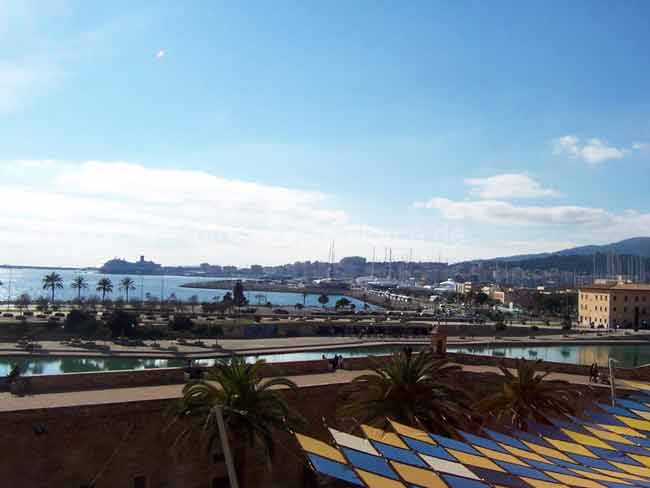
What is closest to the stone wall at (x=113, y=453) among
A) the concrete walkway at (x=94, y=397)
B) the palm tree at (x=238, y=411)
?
the concrete walkway at (x=94, y=397)

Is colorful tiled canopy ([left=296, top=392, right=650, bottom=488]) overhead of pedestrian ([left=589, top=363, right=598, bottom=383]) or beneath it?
overhead

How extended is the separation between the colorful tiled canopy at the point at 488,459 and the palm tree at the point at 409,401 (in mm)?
2219

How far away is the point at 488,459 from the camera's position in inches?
358

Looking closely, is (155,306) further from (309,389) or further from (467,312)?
(309,389)

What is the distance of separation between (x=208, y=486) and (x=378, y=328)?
48.6 metres

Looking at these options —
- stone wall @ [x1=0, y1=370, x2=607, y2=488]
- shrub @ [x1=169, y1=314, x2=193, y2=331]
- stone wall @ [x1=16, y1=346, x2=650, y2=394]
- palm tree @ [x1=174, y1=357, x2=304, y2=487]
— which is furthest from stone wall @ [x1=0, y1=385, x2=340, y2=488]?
shrub @ [x1=169, y1=314, x2=193, y2=331]

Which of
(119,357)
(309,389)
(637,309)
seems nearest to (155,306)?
(119,357)

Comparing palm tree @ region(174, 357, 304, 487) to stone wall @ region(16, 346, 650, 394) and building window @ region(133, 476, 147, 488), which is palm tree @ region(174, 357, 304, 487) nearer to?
building window @ region(133, 476, 147, 488)

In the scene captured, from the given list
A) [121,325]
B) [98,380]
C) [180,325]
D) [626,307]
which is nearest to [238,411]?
[98,380]

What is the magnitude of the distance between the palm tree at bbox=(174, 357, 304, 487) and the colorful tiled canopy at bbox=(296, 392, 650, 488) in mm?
3107

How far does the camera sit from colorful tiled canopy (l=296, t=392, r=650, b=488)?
816cm

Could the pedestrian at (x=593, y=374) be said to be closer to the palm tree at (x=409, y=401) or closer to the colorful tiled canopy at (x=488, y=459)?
the palm tree at (x=409, y=401)

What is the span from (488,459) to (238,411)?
527cm

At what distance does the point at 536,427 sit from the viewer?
12.4 m
